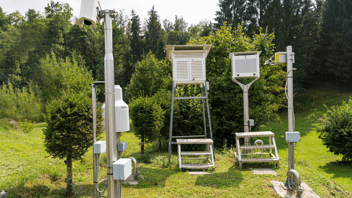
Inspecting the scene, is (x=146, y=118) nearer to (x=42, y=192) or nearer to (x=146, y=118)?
(x=146, y=118)

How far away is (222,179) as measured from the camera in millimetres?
4996

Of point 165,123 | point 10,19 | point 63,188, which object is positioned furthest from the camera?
point 10,19

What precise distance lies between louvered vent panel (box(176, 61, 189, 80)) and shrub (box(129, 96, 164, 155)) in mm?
1424

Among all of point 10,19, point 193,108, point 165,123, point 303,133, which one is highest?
point 10,19

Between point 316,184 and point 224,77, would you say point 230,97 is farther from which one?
point 316,184

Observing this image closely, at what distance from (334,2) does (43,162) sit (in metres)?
35.8

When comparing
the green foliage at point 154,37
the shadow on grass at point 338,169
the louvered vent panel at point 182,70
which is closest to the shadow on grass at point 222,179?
the louvered vent panel at point 182,70

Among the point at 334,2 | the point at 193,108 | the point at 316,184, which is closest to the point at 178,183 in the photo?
the point at 316,184

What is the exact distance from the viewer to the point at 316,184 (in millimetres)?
4836

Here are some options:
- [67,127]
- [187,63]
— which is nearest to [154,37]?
[187,63]

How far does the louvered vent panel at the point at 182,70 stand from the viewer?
21.4 feet

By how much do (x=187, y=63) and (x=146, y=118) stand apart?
85.6 inches

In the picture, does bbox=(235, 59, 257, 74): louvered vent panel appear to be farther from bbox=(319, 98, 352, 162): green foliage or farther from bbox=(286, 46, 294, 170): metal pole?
bbox=(319, 98, 352, 162): green foliage

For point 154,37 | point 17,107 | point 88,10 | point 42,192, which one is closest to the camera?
point 88,10
